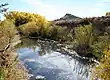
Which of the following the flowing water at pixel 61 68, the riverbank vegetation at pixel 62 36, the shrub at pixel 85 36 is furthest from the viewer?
the shrub at pixel 85 36

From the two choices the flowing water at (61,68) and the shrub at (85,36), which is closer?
the flowing water at (61,68)

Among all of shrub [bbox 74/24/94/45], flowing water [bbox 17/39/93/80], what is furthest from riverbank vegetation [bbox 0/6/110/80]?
flowing water [bbox 17/39/93/80]

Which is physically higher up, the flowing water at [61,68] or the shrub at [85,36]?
the shrub at [85,36]

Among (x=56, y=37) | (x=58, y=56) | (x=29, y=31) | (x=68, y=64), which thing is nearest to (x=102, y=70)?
(x=68, y=64)

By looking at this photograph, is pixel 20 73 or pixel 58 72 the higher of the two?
pixel 20 73

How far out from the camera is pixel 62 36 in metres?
66.1

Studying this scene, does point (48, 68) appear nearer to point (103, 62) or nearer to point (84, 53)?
point (84, 53)

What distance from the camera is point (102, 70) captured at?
15234mm

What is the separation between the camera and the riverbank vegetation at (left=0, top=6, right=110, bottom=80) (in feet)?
51.4

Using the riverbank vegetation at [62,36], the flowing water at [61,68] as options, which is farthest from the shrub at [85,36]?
the flowing water at [61,68]

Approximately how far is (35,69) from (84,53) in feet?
46.8

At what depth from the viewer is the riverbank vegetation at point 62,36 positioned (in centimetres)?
1568

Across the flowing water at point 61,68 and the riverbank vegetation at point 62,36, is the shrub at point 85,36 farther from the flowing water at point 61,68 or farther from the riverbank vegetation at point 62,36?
the flowing water at point 61,68

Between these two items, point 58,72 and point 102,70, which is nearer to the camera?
point 102,70
